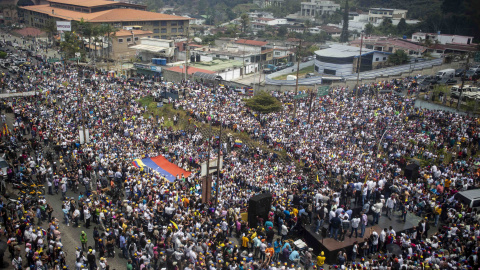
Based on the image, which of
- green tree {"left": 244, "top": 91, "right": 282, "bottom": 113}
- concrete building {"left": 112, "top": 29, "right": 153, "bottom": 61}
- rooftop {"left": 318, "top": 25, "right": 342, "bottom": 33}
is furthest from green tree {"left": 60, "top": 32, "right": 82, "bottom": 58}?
rooftop {"left": 318, "top": 25, "right": 342, "bottom": 33}

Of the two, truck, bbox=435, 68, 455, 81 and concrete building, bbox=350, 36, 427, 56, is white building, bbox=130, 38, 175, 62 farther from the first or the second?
truck, bbox=435, 68, 455, 81

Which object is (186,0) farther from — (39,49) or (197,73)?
(197,73)

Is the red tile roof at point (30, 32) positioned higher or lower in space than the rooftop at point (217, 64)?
higher

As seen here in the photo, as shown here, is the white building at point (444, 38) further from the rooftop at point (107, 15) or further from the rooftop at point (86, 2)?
the rooftop at point (86, 2)

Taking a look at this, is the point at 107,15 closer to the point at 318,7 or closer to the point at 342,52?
the point at 342,52

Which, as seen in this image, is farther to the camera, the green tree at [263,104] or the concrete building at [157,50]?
the concrete building at [157,50]

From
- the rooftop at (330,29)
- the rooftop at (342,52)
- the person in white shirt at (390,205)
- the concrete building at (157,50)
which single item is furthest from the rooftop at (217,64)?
the rooftop at (330,29)

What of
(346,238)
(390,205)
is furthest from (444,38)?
(346,238)
